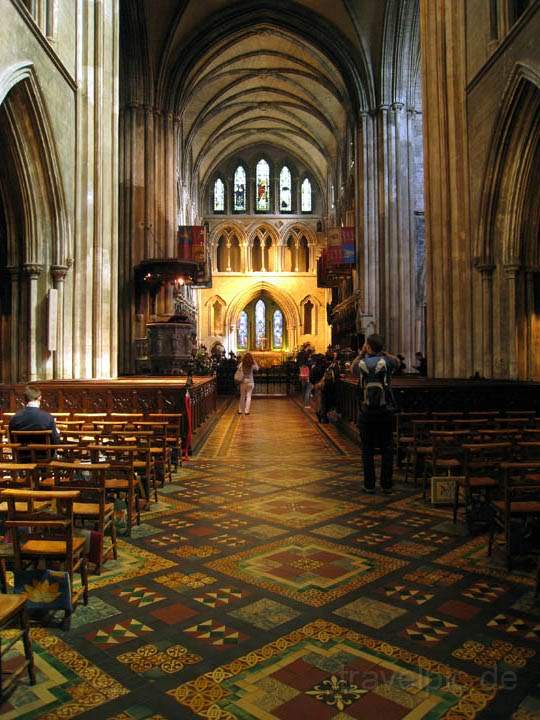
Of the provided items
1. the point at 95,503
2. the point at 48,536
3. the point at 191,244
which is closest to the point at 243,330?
the point at 191,244

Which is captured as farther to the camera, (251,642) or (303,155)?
(303,155)

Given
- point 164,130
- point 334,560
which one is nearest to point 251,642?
point 334,560

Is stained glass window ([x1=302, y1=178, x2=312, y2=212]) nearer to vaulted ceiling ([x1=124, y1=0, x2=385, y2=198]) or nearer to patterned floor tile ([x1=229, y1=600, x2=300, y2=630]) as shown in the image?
vaulted ceiling ([x1=124, y1=0, x2=385, y2=198])

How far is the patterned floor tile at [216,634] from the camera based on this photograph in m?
2.85

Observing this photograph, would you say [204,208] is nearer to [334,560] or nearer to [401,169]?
[401,169]

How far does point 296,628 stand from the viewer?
3016 mm

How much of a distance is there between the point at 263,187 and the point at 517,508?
38642mm

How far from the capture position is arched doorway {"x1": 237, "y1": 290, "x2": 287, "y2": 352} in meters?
41.4

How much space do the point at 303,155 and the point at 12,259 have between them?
31.6 meters

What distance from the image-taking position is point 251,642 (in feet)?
9.39

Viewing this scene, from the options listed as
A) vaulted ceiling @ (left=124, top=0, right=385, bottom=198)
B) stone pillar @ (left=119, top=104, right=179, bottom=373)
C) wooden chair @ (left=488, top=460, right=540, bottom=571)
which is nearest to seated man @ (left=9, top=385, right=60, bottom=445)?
wooden chair @ (left=488, top=460, right=540, bottom=571)

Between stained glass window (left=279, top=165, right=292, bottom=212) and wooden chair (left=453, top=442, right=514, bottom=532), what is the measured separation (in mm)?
36837

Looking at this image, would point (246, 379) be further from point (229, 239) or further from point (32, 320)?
point (229, 239)

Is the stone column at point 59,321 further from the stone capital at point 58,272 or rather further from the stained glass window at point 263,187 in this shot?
the stained glass window at point 263,187
